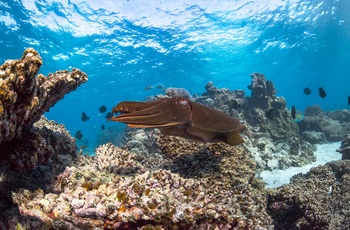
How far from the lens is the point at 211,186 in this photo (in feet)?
11.4

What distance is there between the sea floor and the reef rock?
6993 mm

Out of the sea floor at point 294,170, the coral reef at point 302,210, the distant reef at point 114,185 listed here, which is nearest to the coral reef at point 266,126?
the sea floor at point 294,170

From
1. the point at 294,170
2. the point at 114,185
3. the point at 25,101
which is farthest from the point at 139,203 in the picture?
the point at 294,170

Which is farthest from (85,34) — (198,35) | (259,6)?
(259,6)

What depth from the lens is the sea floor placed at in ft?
29.6

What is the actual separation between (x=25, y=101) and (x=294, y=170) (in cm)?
1064

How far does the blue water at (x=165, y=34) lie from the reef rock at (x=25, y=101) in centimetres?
2190

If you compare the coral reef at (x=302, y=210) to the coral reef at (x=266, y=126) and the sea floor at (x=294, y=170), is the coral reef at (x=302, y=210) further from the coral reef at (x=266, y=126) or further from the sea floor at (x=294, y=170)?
the coral reef at (x=266, y=126)

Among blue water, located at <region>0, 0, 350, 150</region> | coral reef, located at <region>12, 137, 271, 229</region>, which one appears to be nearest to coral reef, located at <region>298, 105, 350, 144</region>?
coral reef, located at <region>12, 137, 271, 229</region>

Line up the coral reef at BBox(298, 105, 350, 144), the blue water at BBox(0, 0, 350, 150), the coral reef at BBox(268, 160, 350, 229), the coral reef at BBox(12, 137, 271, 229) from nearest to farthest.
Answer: the coral reef at BBox(12, 137, 271, 229) → the coral reef at BBox(268, 160, 350, 229) → the coral reef at BBox(298, 105, 350, 144) → the blue water at BBox(0, 0, 350, 150)

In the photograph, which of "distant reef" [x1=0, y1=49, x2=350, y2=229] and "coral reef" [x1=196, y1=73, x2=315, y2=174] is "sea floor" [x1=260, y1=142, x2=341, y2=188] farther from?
"distant reef" [x1=0, y1=49, x2=350, y2=229]

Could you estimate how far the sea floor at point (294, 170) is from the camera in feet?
29.6

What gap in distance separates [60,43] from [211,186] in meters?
31.6

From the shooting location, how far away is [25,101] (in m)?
2.46
